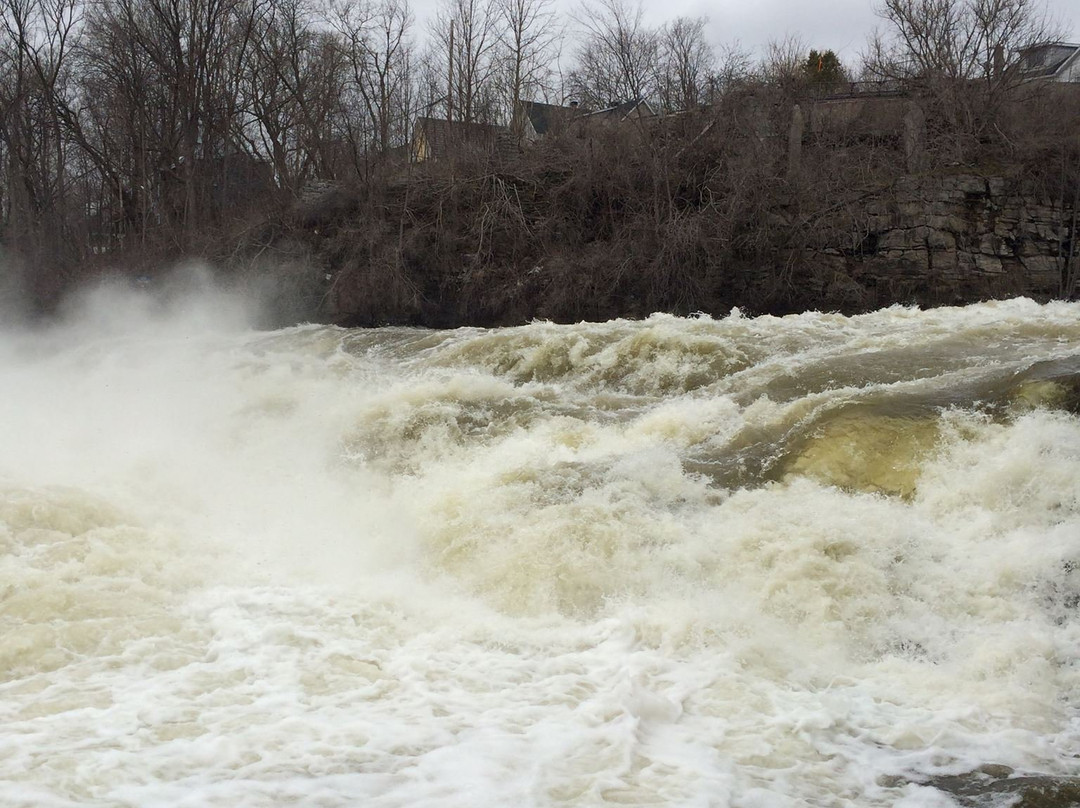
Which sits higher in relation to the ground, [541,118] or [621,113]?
[621,113]

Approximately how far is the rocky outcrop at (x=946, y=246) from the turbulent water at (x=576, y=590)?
8338 mm

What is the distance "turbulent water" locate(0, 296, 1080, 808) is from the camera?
3717mm

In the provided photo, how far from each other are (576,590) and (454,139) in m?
19.4

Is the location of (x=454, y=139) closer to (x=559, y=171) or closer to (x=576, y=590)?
(x=559, y=171)

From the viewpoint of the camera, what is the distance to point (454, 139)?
23188mm

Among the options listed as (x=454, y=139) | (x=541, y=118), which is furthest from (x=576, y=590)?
(x=541, y=118)

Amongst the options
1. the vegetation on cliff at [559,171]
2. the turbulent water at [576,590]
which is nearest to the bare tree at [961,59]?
the vegetation on cliff at [559,171]

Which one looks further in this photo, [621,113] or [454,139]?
[621,113]

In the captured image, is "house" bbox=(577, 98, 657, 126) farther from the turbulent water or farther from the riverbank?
the turbulent water

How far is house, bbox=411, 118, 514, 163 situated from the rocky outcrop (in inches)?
299


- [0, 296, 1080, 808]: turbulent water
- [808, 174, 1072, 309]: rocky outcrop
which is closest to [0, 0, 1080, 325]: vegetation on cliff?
[808, 174, 1072, 309]: rocky outcrop

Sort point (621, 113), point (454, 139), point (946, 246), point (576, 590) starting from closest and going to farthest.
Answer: point (576, 590)
point (946, 246)
point (454, 139)
point (621, 113)

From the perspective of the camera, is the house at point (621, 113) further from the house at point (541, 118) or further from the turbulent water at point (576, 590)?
the turbulent water at point (576, 590)

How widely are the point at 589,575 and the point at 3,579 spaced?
317cm
